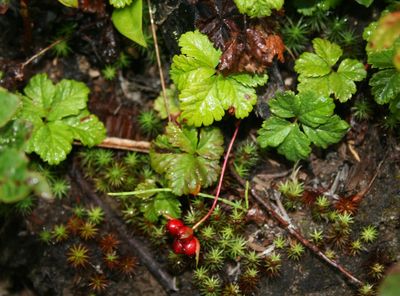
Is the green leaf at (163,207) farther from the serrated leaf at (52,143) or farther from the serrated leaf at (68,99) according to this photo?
the serrated leaf at (68,99)

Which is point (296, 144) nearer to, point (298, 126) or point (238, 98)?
point (298, 126)

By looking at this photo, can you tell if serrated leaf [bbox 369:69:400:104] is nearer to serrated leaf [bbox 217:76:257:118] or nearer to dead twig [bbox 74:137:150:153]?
serrated leaf [bbox 217:76:257:118]

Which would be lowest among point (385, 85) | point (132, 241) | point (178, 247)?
point (132, 241)

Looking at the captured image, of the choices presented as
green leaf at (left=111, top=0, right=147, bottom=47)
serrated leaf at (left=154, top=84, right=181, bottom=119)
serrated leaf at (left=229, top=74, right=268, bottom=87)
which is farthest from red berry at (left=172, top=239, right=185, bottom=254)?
green leaf at (left=111, top=0, right=147, bottom=47)

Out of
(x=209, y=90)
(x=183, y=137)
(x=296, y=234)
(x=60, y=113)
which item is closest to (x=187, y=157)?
(x=183, y=137)

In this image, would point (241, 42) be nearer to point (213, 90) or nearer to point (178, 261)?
point (213, 90)

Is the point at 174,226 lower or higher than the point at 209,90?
lower

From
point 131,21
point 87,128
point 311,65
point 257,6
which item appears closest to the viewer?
point 257,6
